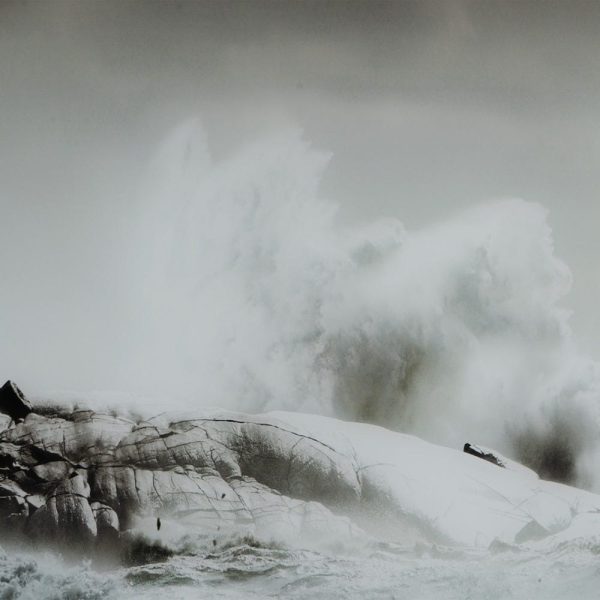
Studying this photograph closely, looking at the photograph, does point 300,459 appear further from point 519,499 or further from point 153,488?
point 519,499

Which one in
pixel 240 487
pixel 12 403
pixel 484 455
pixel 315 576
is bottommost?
pixel 315 576

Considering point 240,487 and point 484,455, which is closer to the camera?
point 240,487

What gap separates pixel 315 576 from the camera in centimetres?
995

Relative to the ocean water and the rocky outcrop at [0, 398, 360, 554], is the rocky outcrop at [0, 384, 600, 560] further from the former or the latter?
the ocean water

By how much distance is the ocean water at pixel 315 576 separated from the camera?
9.52m

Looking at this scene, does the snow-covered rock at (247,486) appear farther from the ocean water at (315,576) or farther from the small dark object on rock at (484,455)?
the small dark object on rock at (484,455)

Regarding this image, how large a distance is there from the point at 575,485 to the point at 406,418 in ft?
12.1

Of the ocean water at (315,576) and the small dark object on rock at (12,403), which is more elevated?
the small dark object on rock at (12,403)

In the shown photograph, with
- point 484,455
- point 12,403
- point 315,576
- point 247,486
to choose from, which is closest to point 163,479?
point 247,486

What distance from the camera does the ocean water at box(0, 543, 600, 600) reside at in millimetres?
9523

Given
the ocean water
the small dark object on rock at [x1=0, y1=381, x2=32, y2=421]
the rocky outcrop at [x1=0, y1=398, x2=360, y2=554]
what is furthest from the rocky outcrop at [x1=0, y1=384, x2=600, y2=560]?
the ocean water

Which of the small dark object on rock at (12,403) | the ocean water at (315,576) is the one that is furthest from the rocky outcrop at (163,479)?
the ocean water at (315,576)

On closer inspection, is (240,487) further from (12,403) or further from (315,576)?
(12,403)

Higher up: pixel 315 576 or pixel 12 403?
pixel 12 403
